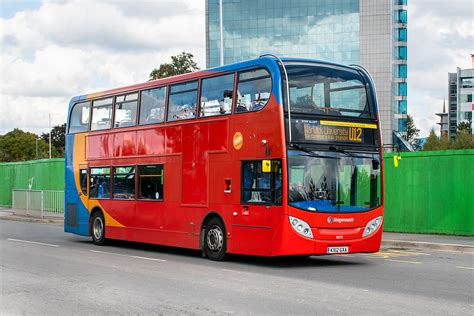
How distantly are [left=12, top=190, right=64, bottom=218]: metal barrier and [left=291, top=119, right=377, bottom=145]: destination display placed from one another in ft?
71.2

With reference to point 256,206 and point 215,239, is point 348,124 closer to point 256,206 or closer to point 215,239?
point 256,206

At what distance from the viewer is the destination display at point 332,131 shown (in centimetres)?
1434

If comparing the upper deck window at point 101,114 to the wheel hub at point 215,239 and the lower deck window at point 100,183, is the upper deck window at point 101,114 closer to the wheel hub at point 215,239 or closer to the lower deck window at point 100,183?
the lower deck window at point 100,183

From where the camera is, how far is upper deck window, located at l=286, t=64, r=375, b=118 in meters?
14.5

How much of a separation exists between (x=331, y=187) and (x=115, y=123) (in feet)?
25.8

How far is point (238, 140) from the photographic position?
15.4m

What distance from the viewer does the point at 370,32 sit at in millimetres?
103875

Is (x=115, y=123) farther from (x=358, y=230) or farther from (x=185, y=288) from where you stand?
(x=185, y=288)

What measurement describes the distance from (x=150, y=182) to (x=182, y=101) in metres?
2.51

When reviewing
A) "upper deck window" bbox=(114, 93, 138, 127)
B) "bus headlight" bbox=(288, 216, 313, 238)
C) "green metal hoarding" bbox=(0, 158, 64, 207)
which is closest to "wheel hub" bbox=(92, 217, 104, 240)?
"upper deck window" bbox=(114, 93, 138, 127)

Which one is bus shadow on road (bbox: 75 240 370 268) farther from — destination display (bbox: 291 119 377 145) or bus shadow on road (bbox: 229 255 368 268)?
destination display (bbox: 291 119 377 145)

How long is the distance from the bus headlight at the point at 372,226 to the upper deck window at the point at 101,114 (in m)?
8.61

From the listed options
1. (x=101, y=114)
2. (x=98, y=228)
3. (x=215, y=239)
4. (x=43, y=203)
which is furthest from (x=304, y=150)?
(x=43, y=203)

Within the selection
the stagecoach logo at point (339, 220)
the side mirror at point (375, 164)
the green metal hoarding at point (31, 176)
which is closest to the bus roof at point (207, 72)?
the side mirror at point (375, 164)
